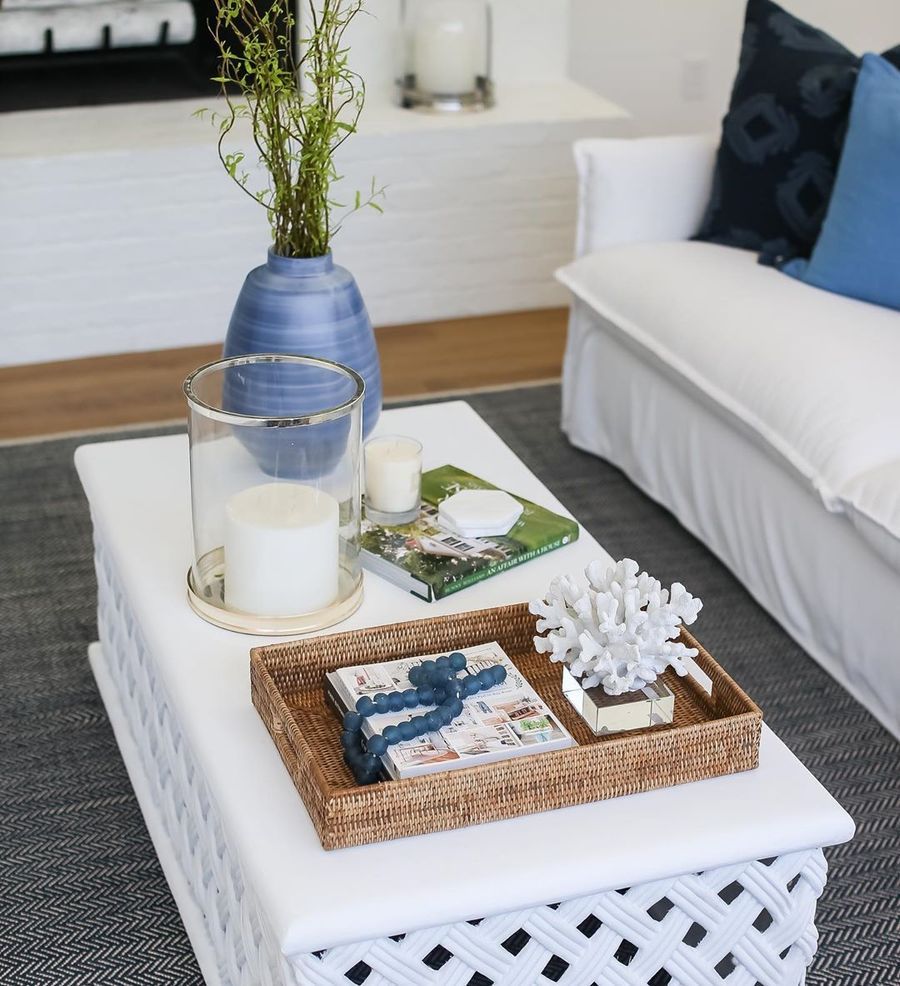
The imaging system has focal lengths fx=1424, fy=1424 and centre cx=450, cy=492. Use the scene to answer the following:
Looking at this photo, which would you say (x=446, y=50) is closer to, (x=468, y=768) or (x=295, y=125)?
(x=295, y=125)

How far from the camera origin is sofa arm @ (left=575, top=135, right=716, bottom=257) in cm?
274

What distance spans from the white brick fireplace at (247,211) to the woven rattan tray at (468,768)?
2050 millimetres

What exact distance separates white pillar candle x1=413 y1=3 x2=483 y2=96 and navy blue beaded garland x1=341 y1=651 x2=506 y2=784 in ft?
8.02

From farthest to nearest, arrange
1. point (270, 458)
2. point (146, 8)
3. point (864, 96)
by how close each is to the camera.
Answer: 1. point (146, 8)
2. point (864, 96)
3. point (270, 458)

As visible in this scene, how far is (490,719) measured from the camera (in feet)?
4.56

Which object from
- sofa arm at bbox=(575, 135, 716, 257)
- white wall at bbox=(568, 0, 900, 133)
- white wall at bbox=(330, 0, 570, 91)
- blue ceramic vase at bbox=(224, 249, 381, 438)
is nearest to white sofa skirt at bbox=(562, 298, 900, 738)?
sofa arm at bbox=(575, 135, 716, 257)

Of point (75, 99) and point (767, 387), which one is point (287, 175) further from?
point (75, 99)

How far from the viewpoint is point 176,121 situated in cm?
344

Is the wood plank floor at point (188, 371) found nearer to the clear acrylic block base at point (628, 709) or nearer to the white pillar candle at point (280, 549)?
the white pillar candle at point (280, 549)

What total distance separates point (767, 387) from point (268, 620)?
1.02m

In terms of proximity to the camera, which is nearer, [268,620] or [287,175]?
[268,620]

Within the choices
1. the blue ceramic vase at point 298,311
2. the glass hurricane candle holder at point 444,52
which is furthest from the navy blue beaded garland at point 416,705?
the glass hurricane candle holder at point 444,52

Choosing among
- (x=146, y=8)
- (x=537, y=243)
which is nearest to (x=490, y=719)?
(x=537, y=243)

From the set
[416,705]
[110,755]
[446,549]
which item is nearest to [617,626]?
[416,705]
